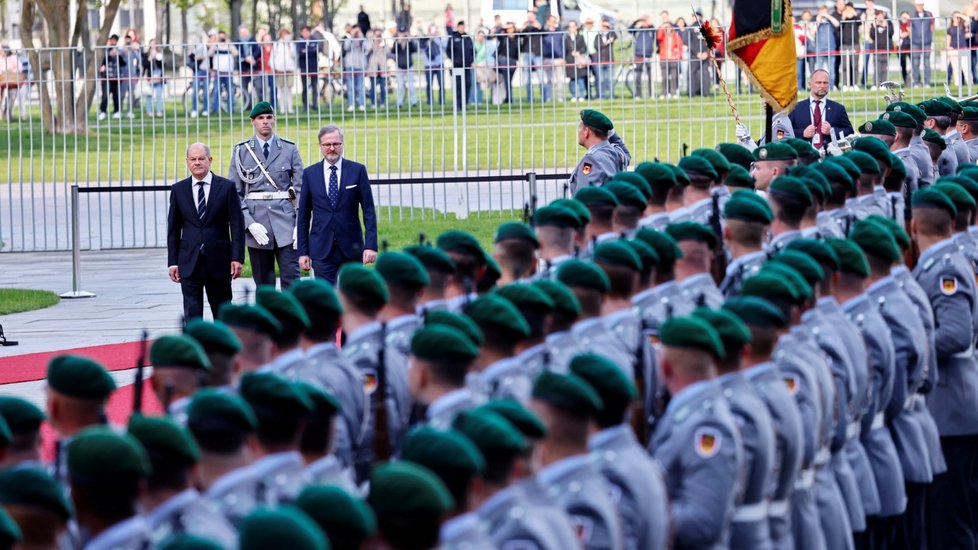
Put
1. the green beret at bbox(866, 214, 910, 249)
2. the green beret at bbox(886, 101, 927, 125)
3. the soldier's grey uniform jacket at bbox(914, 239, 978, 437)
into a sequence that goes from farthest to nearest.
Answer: the green beret at bbox(886, 101, 927, 125), the soldier's grey uniform jacket at bbox(914, 239, 978, 437), the green beret at bbox(866, 214, 910, 249)

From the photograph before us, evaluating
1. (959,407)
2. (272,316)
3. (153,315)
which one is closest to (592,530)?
(272,316)

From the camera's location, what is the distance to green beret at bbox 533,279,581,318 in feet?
21.7

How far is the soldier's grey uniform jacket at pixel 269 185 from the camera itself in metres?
13.8

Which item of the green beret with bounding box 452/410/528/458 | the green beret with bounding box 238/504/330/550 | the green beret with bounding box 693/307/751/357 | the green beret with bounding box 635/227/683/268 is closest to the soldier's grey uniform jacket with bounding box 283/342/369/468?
the green beret with bounding box 693/307/751/357

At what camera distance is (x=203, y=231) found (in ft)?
42.2

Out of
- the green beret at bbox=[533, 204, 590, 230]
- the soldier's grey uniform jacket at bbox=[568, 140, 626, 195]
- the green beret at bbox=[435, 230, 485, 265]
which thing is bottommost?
the green beret at bbox=[435, 230, 485, 265]

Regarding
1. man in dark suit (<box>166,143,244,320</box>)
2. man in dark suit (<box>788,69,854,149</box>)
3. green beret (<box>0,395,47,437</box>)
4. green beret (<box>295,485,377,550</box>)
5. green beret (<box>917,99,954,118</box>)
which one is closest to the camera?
green beret (<box>295,485,377,550</box>)

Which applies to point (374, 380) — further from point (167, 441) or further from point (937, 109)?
point (937, 109)

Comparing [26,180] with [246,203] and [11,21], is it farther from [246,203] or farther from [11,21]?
[11,21]

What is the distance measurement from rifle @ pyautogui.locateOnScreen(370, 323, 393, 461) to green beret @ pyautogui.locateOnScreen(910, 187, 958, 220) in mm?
3168

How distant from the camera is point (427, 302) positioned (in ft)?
25.1

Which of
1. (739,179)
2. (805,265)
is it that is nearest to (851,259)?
(805,265)

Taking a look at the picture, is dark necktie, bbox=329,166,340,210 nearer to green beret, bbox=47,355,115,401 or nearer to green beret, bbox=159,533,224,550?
green beret, bbox=47,355,115,401

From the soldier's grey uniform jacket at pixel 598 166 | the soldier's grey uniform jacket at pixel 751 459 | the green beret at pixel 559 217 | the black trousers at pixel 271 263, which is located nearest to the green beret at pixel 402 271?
the green beret at pixel 559 217
